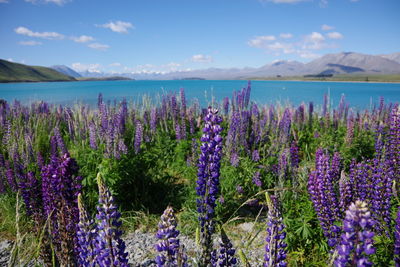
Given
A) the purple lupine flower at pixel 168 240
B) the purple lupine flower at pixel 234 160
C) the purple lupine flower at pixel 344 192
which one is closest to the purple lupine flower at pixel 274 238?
the purple lupine flower at pixel 168 240

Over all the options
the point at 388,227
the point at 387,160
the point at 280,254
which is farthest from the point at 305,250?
the point at 280,254

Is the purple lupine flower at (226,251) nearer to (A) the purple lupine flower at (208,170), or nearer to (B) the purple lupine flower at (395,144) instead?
(A) the purple lupine flower at (208,170)

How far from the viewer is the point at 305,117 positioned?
9672mm

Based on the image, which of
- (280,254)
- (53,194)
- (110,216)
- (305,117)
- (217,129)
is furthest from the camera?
(305,117)

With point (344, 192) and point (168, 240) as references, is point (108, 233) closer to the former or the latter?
point (168, 240)

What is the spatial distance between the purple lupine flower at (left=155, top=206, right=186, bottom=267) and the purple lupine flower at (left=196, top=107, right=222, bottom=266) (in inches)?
20.9

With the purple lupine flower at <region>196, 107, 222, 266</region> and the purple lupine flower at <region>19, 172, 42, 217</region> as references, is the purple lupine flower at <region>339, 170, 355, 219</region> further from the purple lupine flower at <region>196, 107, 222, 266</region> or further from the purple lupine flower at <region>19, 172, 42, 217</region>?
the purple lupine flower at <region>19, 172, 42, 217</region>

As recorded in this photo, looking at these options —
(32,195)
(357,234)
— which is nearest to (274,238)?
(357,234)

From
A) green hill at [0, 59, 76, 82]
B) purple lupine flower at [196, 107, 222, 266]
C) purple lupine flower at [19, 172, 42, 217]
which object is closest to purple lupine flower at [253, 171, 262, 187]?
purple lupine flower at [196, 107, 222, 266]

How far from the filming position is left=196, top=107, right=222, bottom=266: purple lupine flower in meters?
2.15

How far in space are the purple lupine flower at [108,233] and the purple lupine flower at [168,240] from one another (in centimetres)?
26

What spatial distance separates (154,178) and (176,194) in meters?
0.66

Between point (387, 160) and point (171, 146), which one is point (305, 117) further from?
point (387, 160)

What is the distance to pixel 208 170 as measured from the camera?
229 cm
